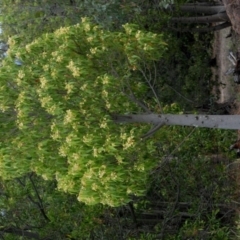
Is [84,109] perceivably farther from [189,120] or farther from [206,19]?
[206,19]

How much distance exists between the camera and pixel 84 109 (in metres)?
10.6

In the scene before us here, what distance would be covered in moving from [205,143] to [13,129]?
24.0ft

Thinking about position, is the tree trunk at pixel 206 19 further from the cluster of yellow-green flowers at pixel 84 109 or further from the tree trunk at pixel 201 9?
the cluster of yellow-green flowers at pixel 84 109

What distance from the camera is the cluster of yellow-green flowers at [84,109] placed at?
396 inches

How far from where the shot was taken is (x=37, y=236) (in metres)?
15.6

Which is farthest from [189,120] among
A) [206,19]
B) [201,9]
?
[201,9]

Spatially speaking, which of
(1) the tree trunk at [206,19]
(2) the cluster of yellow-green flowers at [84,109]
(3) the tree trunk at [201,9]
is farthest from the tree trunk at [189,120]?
(3) the tree trunk at [201,9]

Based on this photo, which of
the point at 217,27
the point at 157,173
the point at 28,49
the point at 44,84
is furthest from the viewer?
the point at 217,27

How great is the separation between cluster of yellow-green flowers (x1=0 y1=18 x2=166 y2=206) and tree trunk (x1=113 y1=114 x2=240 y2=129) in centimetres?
32

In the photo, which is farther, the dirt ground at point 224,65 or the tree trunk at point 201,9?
the dirt ground at point 224,65

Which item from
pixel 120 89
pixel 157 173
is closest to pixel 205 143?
pixel 157 173

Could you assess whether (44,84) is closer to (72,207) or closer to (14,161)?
(14,161)

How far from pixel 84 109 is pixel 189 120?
241 centimetres

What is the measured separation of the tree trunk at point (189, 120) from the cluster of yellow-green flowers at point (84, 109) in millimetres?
320
